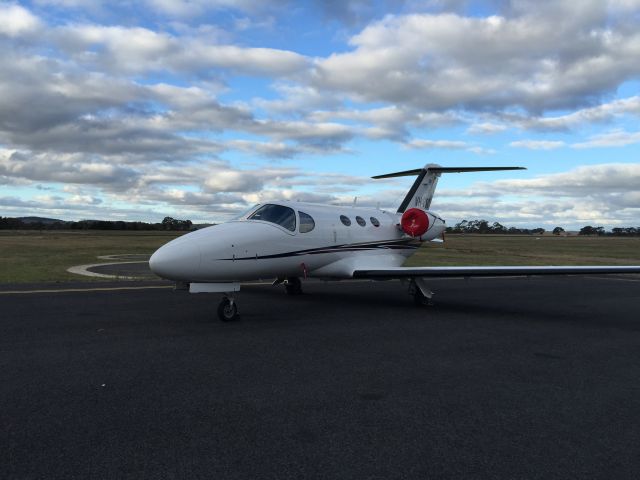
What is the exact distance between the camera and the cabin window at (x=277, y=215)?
12.3 metres

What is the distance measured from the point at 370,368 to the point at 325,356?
2.93 feet

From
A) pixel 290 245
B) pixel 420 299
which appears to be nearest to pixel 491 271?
pixel 420 299

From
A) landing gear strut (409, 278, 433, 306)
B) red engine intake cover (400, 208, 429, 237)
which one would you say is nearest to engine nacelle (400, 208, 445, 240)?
red engine intake cover (400, 208, 429, 237)

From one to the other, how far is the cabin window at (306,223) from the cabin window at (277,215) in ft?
0.85

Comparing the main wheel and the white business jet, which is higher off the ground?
the white business jet

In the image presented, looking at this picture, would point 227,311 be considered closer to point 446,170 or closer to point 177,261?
point 177,261

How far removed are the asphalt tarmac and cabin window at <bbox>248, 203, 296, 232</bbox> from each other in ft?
7.73

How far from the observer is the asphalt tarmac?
4.11 metres

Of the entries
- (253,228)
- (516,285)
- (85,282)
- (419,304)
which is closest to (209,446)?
(253,228)

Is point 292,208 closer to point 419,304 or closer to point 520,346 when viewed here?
point 419,304

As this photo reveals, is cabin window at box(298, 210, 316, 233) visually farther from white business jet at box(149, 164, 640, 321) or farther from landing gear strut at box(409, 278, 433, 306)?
landing gear strut at box(409, 278, 433, 306)

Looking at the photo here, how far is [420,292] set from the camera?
1357 centimetres

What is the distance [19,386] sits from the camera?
19.3ft

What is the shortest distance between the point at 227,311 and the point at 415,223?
8.17m
